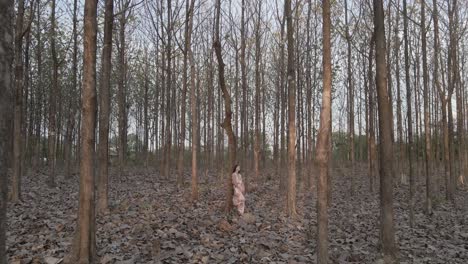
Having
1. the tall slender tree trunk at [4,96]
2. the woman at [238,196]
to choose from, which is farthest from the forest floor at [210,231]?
the tall slender tree trunk at [4,96]

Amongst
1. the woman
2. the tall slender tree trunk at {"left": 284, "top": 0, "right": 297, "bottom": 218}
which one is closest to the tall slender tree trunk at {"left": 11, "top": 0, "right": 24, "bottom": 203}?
the woman

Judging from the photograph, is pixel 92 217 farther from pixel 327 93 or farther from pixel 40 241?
pixel 327 93

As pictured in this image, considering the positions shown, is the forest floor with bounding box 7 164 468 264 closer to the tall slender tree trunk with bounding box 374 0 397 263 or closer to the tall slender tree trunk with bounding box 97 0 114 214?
the tall slender tree trunk with bounding box 374 0 397 263

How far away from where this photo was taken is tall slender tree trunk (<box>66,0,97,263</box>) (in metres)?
4.52

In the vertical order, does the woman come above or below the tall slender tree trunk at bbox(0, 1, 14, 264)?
below

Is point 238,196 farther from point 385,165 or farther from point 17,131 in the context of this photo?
point 17,131

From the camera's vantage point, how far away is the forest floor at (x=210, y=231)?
5.41 meters

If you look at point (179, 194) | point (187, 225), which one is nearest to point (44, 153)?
point (179, 194)

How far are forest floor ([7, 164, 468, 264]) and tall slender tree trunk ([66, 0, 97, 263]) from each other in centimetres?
38

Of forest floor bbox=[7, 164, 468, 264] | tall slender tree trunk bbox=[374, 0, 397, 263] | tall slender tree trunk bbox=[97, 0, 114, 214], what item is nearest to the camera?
forest floor bbox=[7, 164, 468, 264]

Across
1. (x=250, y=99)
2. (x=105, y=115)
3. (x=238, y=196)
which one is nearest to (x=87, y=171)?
(x=105, y=115)

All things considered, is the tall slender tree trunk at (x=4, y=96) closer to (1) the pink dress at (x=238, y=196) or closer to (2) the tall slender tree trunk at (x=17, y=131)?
(1) the pink dress at (x=238, y=196)

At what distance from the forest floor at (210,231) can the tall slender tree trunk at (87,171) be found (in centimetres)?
38

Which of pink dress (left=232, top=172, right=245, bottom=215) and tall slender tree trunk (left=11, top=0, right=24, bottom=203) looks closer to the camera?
tall slender tree trunk (left=11, top=0, right=24, bottom=203)
